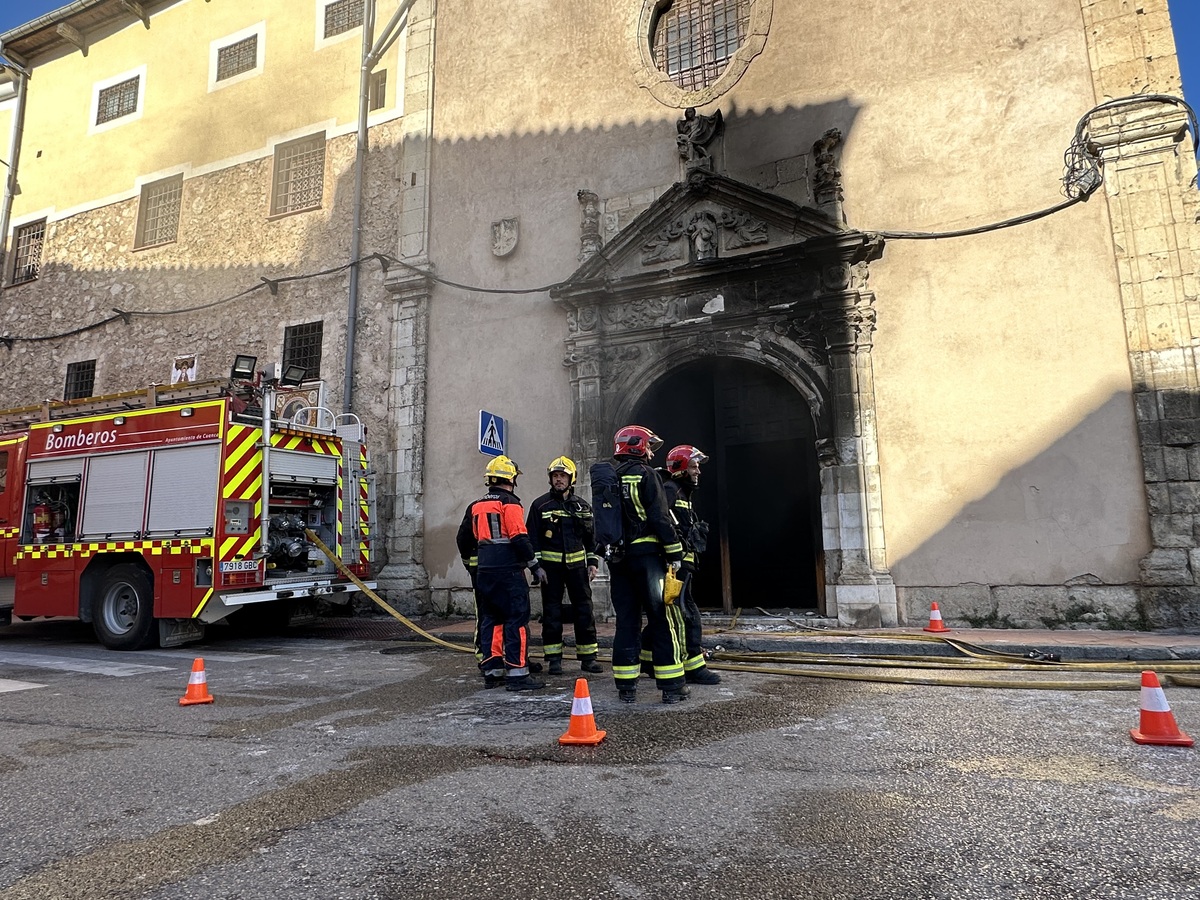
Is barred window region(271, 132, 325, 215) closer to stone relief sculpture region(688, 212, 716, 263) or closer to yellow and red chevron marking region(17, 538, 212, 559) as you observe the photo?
yellow and red chevron marking region(17, 538, 212, 559)

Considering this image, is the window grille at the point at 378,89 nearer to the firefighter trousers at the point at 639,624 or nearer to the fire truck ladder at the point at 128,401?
the fire truck ladder at the point at 128,401

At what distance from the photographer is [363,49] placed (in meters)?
13.2

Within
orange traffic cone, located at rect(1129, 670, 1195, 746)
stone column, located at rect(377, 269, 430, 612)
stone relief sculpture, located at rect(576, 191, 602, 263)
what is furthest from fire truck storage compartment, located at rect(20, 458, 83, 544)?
orange traffic cone, located at rect(1129, 670, 1195, 746)

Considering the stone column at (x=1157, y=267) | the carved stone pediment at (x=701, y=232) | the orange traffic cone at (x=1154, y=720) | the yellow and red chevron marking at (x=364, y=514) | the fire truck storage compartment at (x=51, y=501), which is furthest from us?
the yellow and red chevron marking at (x=364, y=514)

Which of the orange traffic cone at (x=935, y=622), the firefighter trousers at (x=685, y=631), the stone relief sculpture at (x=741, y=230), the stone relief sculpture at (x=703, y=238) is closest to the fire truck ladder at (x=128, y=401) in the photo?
the firefighter trousers at (x=685, y=631)

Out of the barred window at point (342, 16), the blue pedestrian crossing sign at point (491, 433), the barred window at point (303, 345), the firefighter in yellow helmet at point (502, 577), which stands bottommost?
the firefighter in yellow helmet at point (502, 577)

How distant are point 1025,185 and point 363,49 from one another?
11.0 meters

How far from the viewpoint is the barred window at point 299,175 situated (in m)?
13.8

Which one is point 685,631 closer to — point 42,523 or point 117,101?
point 42,523

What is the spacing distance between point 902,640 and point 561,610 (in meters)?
3.32

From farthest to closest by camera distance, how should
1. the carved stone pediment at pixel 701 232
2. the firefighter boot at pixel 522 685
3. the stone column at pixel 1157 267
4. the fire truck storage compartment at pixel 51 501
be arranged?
the carved stone pediment at pixel 701 232
the fire truck storage compartment at pixel 51 501
the stone column at pixel 1157 267
the firefighter boot at pixel 522 685

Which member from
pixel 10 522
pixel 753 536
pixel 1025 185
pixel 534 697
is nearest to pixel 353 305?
pixel 10 522

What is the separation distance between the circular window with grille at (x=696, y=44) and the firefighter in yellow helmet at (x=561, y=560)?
6.84 metres

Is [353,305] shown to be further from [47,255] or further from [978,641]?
[978,641]
